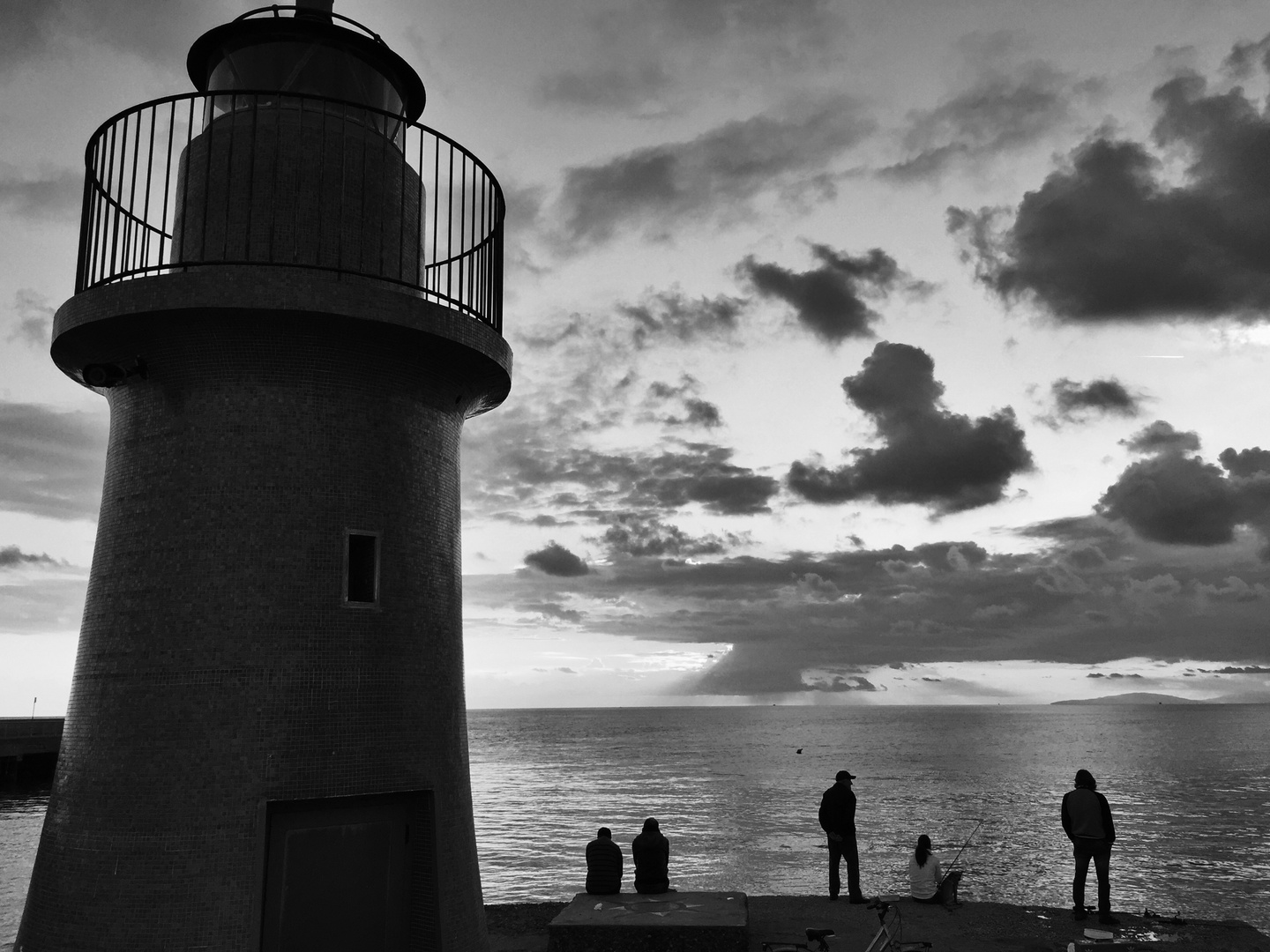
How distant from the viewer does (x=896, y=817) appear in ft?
157

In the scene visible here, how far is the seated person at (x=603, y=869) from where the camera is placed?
13.1 meters

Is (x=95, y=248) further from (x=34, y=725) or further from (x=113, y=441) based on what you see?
(x=34, y=725)

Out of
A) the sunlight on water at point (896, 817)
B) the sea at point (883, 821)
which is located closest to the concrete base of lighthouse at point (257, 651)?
the sea at point (883, 821)

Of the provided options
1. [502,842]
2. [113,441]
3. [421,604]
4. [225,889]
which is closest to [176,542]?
[113,441]

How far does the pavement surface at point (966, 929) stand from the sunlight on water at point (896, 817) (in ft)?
42.9

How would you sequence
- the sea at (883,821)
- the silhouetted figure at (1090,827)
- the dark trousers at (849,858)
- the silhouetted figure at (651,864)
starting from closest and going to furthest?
the silhouetted figure at (1090,827) → the silhouetted figure at (651,864) → the dark trousers at (849,858) → the sea at (883,821)

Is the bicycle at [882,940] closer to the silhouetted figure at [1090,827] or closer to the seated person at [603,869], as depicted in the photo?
the seated person at [603,869]

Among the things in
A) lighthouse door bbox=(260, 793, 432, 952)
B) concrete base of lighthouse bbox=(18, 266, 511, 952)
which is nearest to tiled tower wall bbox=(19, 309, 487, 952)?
concrete base of lighthouse bbox=(18, 266, 511, 952)

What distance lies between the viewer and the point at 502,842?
38.1m

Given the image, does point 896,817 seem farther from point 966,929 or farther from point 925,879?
point 966,929

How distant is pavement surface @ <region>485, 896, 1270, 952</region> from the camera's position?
38.3 feet

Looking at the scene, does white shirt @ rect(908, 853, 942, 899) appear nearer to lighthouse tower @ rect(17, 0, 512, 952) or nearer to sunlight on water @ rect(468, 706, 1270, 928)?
lighthouse tower @ rect(17, 0, 512, 952)

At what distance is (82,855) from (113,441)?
11.3 feet

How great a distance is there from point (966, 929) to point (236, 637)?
33.6 feet
